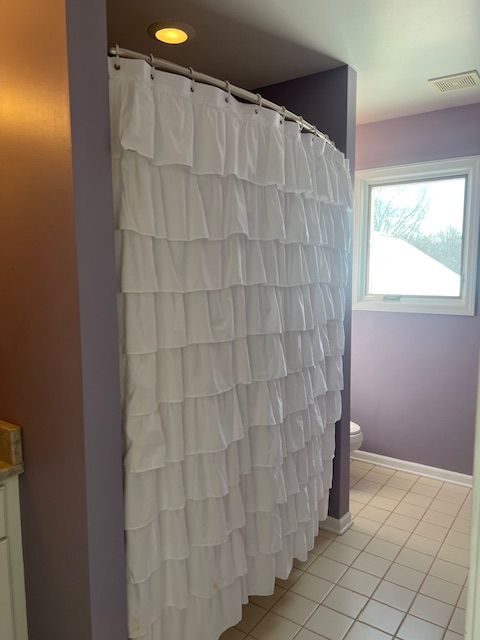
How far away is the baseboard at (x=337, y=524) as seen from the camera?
8.14ft

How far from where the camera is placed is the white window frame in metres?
2.87

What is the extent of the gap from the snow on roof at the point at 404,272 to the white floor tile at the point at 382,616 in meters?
1.89

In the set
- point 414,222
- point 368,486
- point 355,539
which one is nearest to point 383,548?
point 355,539

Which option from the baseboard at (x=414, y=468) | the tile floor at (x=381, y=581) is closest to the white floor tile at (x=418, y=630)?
the tile floor at (x=381, y=581)

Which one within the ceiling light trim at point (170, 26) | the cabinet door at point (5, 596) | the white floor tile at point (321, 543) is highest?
the ceiling light trim at point (170, 26)

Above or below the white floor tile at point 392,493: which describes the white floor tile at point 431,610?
below

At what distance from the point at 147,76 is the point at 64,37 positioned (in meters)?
0.23

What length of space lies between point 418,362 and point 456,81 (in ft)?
5.49

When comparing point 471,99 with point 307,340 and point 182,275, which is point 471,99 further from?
point 182,275

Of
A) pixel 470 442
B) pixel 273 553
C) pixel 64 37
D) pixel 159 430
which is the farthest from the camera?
pixel 470 442

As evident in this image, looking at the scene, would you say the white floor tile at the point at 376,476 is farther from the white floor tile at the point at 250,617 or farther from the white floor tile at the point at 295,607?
the white floor tile at the point at 250,617

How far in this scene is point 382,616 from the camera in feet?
6.22

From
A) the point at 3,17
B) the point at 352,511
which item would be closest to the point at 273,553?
the point at 352,511

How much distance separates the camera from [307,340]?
1938mm
